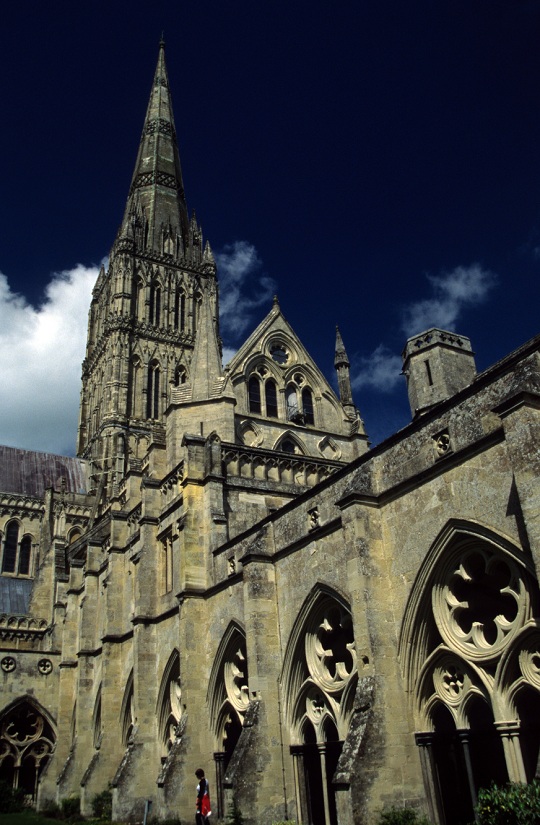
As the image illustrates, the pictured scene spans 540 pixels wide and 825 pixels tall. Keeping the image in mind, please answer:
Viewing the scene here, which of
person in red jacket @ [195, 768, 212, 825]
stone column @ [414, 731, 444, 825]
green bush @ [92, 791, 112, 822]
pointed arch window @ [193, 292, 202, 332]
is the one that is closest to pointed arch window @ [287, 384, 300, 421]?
green bush @ [92, 791, 112, 822]

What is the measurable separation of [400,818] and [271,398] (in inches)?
697

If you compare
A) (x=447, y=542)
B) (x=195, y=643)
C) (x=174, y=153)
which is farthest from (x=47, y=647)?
(x=174, y=153)

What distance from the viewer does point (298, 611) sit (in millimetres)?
14828

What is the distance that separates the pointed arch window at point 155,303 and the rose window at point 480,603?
48661mm

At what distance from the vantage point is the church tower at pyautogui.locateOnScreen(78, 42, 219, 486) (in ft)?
168

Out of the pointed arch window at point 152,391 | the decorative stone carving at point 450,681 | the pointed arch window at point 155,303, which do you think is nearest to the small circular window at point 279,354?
the decorative stone carving at point 450,681

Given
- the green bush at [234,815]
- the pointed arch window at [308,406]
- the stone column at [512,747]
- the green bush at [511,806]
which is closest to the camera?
the green bush at [511,806]

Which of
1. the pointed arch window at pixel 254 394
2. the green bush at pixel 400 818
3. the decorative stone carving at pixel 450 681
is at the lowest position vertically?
the green bush at pixel 400 818

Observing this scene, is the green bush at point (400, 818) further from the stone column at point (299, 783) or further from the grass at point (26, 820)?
the grass at point (26, 820)

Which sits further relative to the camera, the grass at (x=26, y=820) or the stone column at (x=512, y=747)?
the grass at (x=26, y=820)

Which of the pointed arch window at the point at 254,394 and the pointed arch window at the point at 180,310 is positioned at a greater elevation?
the pointed arch window at the point at 180,310

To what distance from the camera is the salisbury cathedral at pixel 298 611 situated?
10625 mm

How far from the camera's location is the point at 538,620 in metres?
9.52

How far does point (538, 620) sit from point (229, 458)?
12751 millimetres
